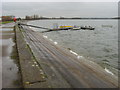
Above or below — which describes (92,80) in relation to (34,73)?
below

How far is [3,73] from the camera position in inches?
389

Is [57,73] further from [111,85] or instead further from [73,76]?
[111,85]

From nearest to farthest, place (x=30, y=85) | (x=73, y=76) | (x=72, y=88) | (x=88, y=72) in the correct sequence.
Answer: (x=30, y=85), (x=72, y=88), (x=73, y=76), (x=88, y=72)

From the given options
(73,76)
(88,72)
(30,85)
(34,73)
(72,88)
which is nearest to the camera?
(30,85)

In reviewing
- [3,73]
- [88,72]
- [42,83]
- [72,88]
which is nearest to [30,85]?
[42,83]

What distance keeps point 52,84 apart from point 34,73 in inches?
66.0

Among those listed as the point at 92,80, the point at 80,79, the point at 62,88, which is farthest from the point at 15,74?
the point at 92,80

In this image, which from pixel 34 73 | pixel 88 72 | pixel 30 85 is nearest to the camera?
pixel 30 85

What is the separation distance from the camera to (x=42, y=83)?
805cm

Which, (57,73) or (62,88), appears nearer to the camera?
(62,88)

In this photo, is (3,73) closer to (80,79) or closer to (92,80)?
(80,79)

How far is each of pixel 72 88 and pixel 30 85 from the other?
2.58 metres

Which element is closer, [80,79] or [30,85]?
[30,85]

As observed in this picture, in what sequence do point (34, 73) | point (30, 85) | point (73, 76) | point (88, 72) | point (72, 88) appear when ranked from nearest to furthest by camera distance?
1. point (30, 85)
2. point (72, 88)
3. point (34, 73)
4. point (73, 76)
5. point (88, 72)
